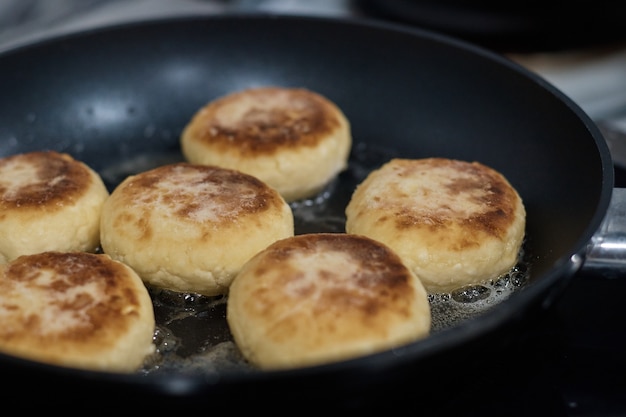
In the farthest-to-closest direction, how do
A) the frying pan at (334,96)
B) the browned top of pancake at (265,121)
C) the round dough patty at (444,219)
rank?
1. the browned top of pancake at (265,121)
2. the frying pan at (334,96)
3. the round dough patty at (444,219)

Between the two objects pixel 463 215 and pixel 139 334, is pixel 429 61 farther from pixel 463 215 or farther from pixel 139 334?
pixel 139 334

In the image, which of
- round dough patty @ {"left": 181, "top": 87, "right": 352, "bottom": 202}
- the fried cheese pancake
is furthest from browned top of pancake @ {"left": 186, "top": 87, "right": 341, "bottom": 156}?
the fried cheese pancake

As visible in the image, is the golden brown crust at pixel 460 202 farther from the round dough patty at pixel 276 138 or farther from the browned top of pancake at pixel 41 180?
the browned top of pancake at pixel 41 180

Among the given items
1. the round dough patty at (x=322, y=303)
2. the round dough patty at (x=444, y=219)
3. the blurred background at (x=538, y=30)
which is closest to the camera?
the round dough patty at (x=322, y=303)

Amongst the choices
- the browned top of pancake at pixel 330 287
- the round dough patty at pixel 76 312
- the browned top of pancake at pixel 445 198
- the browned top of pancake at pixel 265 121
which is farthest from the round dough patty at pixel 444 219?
the round dough patty at pixel 76 312

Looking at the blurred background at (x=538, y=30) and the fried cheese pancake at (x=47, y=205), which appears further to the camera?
the blurred background at (x=538, y=30)

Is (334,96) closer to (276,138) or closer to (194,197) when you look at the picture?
(276,138)
